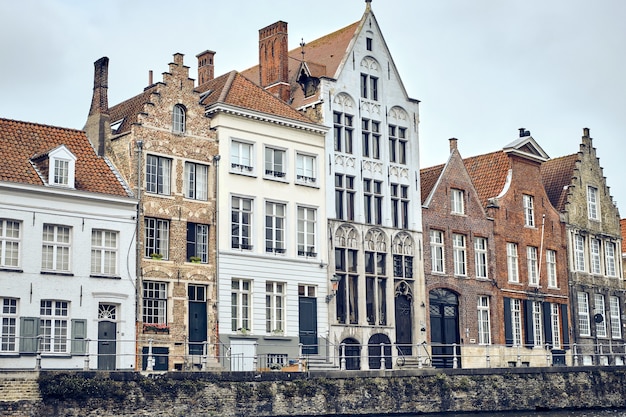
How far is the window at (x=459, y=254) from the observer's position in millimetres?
45844

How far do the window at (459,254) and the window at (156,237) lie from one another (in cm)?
1492

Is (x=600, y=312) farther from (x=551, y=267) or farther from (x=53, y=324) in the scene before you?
(x=53, y=324)

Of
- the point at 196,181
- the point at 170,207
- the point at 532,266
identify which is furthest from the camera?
the point at 532,266

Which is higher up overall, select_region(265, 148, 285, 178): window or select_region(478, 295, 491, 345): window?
select_region(265, 148, 285, 178): window

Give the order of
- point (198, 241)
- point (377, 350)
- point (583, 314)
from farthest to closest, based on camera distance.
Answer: point (583, 314) < point (377, 350) < point (198, 241)

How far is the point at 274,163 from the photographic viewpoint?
1575 inches

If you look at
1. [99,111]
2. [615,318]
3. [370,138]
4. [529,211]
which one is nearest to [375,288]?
[370,138]

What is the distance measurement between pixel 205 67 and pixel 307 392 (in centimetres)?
1767

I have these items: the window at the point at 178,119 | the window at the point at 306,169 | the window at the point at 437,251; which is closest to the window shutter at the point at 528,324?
the window at the point at 437,251

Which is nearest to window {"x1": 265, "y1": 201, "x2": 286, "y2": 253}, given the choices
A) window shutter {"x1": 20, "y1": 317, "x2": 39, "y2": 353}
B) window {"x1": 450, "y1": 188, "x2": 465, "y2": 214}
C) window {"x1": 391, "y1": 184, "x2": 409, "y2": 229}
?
window {"x1": 391, "y1": 184, "x2": 409, "y2": 229}

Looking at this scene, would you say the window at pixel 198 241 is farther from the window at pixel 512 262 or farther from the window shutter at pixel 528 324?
the window shutter at pixel 528 324

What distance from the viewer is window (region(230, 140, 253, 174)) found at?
3844cm

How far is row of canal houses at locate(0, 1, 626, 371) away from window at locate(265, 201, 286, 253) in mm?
77

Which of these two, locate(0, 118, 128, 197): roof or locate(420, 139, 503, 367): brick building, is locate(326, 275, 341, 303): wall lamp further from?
locate(0, 118, 128, 197): roof
